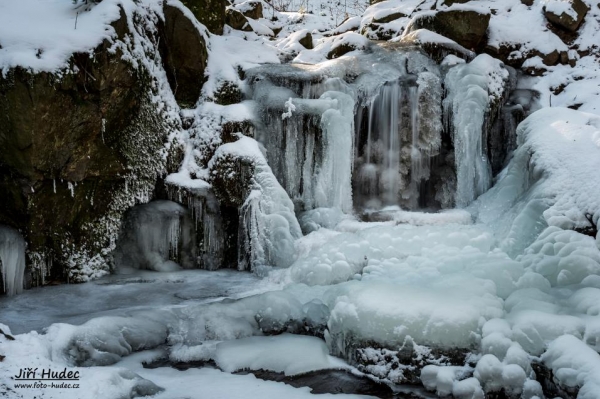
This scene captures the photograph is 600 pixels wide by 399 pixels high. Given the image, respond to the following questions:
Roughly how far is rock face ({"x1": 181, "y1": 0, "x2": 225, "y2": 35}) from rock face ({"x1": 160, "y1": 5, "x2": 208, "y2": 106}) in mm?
1800

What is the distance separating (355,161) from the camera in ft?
29.7

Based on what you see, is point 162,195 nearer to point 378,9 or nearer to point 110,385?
point 110,385

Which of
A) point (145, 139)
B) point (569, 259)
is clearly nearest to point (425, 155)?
point (569, 259)

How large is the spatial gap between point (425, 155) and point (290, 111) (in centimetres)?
268

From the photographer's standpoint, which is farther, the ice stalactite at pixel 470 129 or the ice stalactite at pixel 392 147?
the ice stalactite at pixel 392 147

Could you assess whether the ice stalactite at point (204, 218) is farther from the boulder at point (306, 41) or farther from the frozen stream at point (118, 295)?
the boulder at point (306, 41)

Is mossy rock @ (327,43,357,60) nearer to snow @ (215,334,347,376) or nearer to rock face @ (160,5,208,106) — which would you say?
rock face @ (160,5,208,106)

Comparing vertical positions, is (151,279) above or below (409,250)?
below

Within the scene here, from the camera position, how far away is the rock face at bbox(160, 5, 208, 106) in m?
7.94

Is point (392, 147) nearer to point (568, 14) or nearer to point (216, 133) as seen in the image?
point (216, 133)

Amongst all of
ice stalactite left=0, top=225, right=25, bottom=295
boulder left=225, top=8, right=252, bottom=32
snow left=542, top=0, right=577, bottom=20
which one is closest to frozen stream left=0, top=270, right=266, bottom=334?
ice stalactite left=0, top=225, right=25, bottom=295

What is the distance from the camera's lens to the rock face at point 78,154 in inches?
226

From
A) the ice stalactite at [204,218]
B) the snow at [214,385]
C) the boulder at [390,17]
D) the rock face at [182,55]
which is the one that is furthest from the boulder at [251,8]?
the snow at [214,385]

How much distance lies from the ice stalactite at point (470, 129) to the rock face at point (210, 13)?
16.9ft
